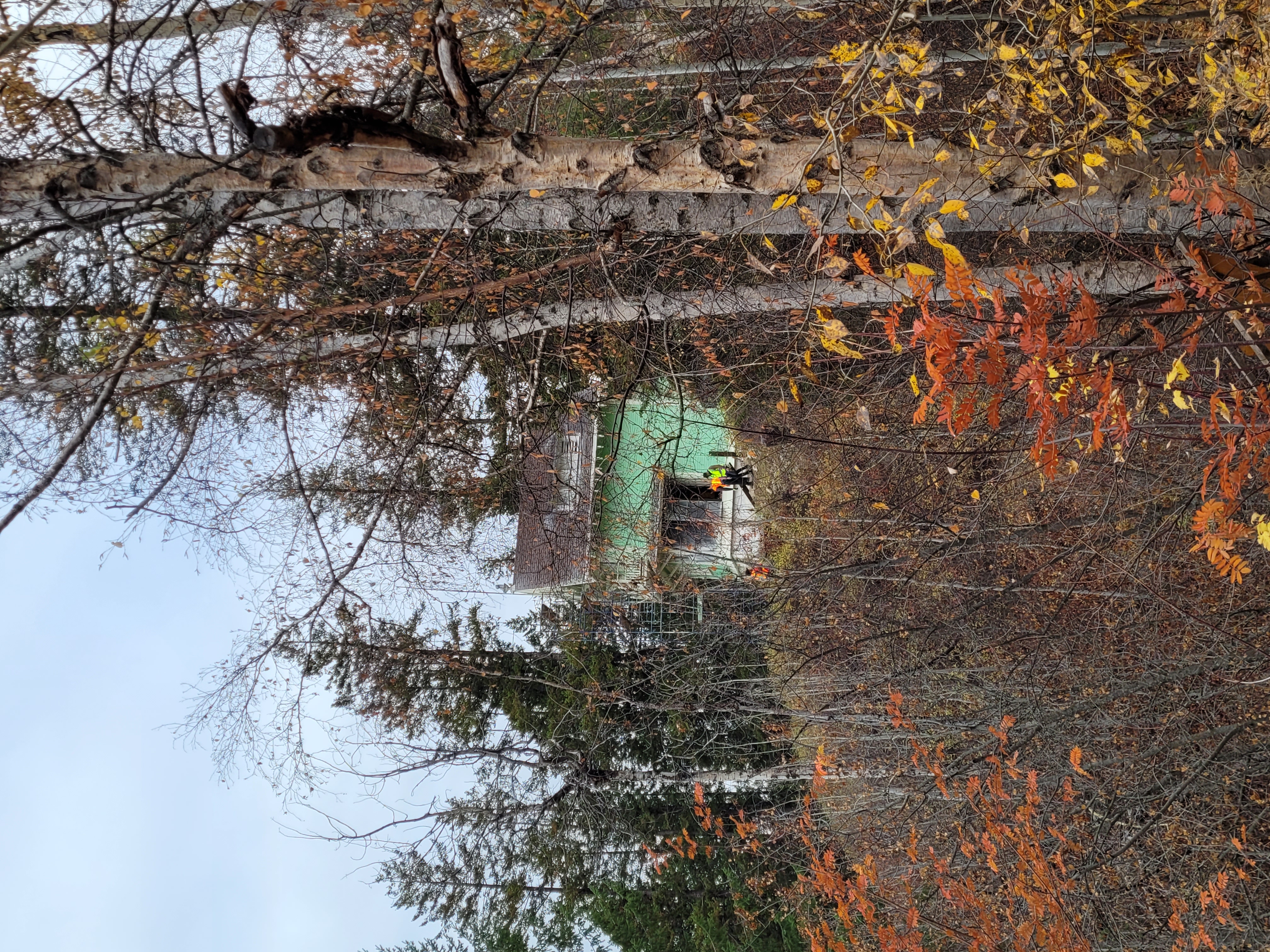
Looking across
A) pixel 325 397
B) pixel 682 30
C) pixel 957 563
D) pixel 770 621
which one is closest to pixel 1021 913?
pixel 957 563

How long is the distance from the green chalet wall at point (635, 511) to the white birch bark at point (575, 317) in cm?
225

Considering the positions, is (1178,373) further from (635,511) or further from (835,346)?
(635,511)

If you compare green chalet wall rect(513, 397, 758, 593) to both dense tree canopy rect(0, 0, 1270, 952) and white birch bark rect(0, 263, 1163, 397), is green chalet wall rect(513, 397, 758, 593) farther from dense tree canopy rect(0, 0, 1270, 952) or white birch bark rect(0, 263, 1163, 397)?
white birch bark rect(0, 263, 1163, 397)

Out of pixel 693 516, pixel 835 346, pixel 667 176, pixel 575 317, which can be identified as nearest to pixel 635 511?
pixel 693 516

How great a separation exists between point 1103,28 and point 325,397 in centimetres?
696

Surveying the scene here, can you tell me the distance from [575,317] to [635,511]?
3715 mm

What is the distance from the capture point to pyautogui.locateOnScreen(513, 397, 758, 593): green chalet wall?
10.3 metres

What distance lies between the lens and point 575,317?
287 inches

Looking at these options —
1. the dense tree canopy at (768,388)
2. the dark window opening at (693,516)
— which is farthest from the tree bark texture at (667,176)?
the dark window opening at (693,516)

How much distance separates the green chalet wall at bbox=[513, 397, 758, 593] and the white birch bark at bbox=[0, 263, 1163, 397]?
225 cm

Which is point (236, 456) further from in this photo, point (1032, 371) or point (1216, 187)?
point (1216, 187)

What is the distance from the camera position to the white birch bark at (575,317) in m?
5.84

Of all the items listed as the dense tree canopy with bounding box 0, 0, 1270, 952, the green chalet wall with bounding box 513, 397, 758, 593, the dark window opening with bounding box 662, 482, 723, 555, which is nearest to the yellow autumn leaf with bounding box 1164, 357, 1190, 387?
the dense tree canopy with bounding box 0, 0, 1270, 952

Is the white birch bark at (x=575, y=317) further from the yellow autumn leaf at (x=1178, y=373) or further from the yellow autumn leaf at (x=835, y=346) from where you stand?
the yellow autumn leaf at (x=1178, y=373)
